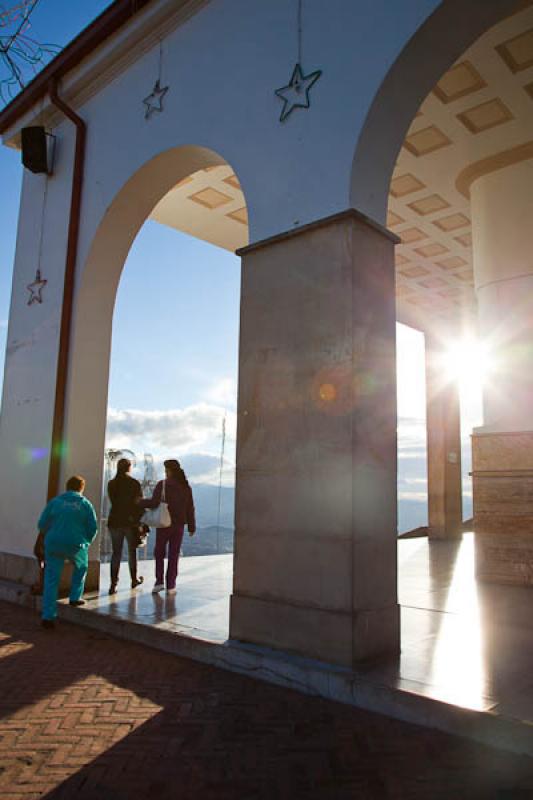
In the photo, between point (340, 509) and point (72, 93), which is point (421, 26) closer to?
point (340, 509)

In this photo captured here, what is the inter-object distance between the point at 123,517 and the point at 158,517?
54 centimetres

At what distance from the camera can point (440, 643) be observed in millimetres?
5020

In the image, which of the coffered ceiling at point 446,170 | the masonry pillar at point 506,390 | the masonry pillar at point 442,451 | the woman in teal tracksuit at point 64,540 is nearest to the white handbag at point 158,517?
the woman in teal tracksuit at point 64,540

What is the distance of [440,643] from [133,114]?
22.8ft

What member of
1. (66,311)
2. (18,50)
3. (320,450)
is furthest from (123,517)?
(18,50)

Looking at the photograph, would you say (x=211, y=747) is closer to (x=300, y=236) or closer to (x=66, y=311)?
(x=300, y=236)

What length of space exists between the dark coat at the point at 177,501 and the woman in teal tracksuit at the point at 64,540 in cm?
109

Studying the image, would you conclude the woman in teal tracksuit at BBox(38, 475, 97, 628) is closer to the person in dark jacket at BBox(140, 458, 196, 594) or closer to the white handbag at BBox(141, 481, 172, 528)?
the white handbag at BBox(141, 481, 172, 528)

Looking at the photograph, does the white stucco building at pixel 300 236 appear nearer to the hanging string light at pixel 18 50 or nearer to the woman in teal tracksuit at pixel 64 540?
the hanging string light at pixel 18 50

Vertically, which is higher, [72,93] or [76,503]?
[72,93]

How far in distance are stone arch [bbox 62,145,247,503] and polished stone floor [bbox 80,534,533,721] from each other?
71.2 inches

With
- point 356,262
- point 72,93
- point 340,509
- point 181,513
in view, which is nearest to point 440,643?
point 340,509

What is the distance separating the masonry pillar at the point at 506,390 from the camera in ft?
28.0

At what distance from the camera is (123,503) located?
7.79 m
